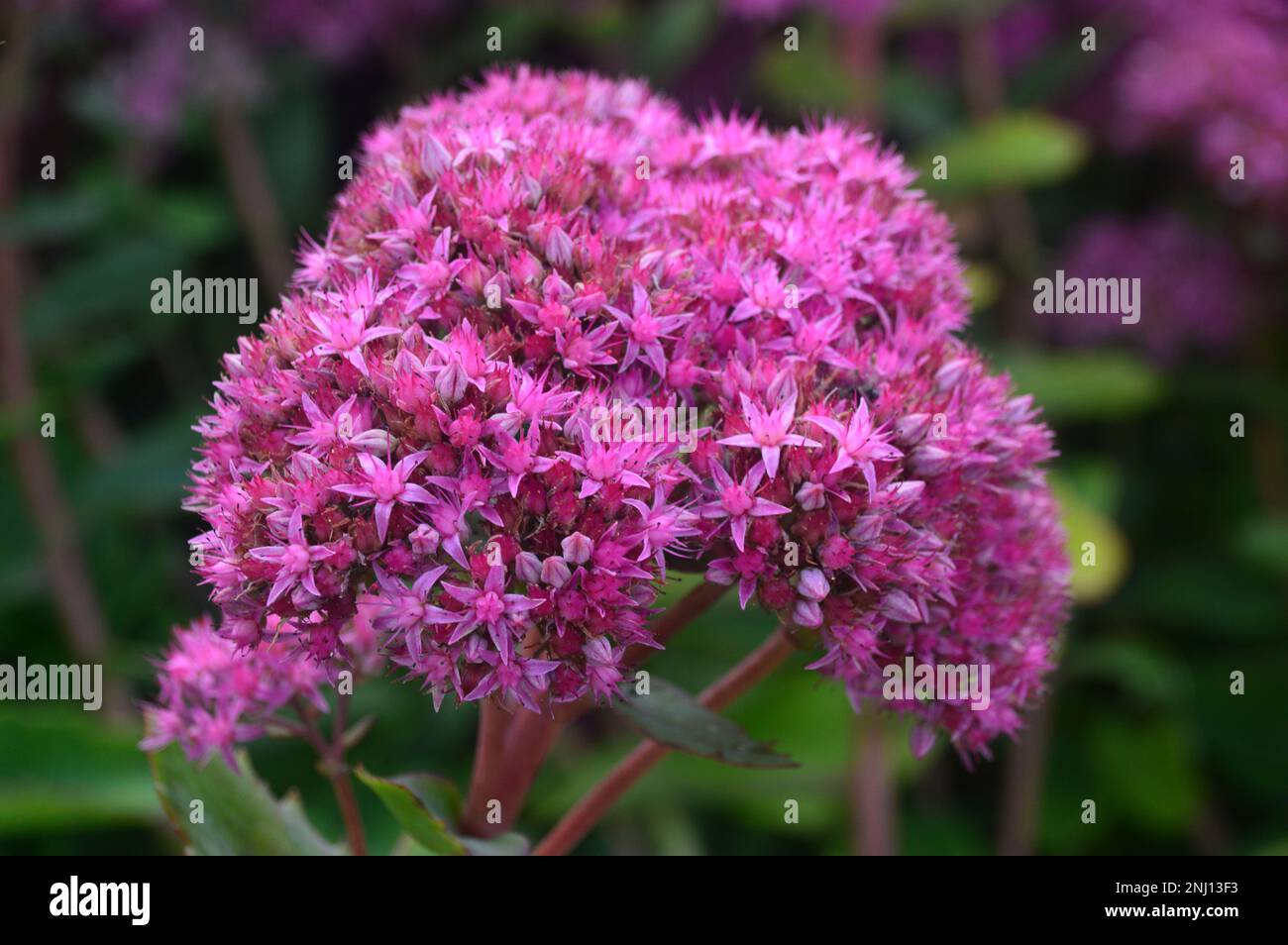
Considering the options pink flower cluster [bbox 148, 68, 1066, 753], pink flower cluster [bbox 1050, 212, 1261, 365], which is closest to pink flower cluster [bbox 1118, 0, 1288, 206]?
pink flower cluster [bbox 1050, 212, 1261, 365]

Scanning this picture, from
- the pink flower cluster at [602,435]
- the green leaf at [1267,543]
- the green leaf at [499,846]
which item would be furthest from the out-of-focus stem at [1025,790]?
the green leaf at [499,846]

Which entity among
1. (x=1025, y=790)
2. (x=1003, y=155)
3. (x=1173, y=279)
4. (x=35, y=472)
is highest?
(x=1003, y=155)

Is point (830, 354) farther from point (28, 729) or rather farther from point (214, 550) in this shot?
point (28, 729)

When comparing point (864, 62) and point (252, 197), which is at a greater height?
point (864, 62)

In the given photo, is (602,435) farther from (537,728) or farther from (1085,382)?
(1085,382)

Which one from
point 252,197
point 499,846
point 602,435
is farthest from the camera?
point 252,197

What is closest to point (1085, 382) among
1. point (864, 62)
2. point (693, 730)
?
point (864, 62)

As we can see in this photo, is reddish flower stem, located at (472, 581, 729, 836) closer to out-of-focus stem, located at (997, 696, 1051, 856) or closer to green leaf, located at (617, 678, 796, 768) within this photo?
green leaf, located at (617, 678, 796, 768)

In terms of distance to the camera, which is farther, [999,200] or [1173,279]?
[999,200]
